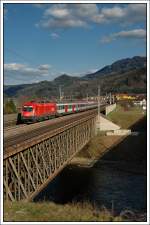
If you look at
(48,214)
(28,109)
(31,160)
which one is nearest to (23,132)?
(31,160)

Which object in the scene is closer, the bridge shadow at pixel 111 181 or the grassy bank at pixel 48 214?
the grassy bank at pixel 48 214

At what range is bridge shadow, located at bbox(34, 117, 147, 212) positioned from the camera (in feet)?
123

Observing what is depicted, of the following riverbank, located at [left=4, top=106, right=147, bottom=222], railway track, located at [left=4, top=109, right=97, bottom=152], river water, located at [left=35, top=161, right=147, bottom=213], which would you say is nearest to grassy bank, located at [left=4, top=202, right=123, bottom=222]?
riverbank, located at [left=4, top=106, right=147, bottom=222]

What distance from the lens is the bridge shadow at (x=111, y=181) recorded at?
37.5m

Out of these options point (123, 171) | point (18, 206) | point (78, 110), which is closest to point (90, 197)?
point (123, 171)

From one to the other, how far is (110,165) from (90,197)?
65.0 feet

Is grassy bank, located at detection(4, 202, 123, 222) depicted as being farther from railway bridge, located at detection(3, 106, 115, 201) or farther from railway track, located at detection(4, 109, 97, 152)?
railway track, located at detection(4, 109, 97, 152)

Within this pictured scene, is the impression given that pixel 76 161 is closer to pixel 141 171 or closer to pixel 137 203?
pixel 141 171

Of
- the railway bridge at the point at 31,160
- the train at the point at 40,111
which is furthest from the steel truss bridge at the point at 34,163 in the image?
the train at the point at 40,111

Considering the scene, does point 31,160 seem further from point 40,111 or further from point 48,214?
point 40,111

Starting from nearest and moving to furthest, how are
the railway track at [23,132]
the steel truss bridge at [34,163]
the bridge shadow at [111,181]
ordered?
the steel truss bridge at [34,163]
the railway track at [23,132]
the bridge shadow at [111,181]

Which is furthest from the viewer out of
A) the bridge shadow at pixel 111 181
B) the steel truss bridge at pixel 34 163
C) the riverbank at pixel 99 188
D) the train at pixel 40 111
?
the train at pixel 40 111

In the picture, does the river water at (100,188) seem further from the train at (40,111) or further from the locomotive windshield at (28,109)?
the locomotive windshield at (28,109)

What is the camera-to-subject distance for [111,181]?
1864 inches
